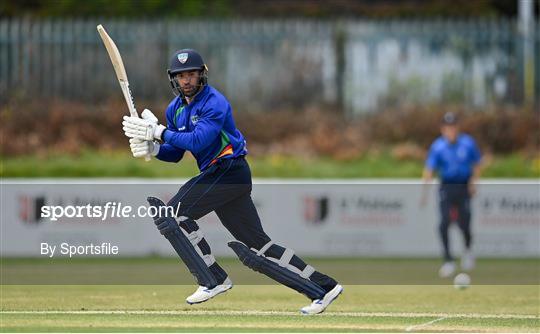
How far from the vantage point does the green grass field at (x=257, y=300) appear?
31.4ft

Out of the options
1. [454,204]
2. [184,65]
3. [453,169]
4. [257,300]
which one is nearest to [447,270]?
[454,204]

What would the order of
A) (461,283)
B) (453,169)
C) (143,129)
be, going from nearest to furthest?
(143,129)
(461,283)
(453,169)

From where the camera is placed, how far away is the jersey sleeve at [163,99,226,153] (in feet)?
30.7

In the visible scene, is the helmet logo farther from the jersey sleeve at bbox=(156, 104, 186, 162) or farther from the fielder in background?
the fielder in background

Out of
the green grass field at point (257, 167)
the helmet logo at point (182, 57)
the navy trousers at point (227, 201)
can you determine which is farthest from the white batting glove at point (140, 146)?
the green grass field at point (257, 167)

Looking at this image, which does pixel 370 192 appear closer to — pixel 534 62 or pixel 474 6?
pixel 534 62

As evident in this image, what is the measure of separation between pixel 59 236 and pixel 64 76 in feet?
16.4

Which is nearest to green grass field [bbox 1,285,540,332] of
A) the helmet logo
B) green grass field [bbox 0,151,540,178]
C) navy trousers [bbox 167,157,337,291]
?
navy trousers [bbox 167,157,337,291]

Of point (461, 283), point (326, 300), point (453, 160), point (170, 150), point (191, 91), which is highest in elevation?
point (191, 91)

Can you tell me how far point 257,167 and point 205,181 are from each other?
10926 mm

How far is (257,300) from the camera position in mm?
12172

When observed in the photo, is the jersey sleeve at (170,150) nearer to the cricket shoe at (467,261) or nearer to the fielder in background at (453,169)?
the fielder in background at (453,169)

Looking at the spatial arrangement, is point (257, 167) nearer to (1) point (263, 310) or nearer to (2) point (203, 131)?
(1) point (263, 310)

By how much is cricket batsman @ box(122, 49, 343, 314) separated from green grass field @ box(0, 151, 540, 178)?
10154mm
